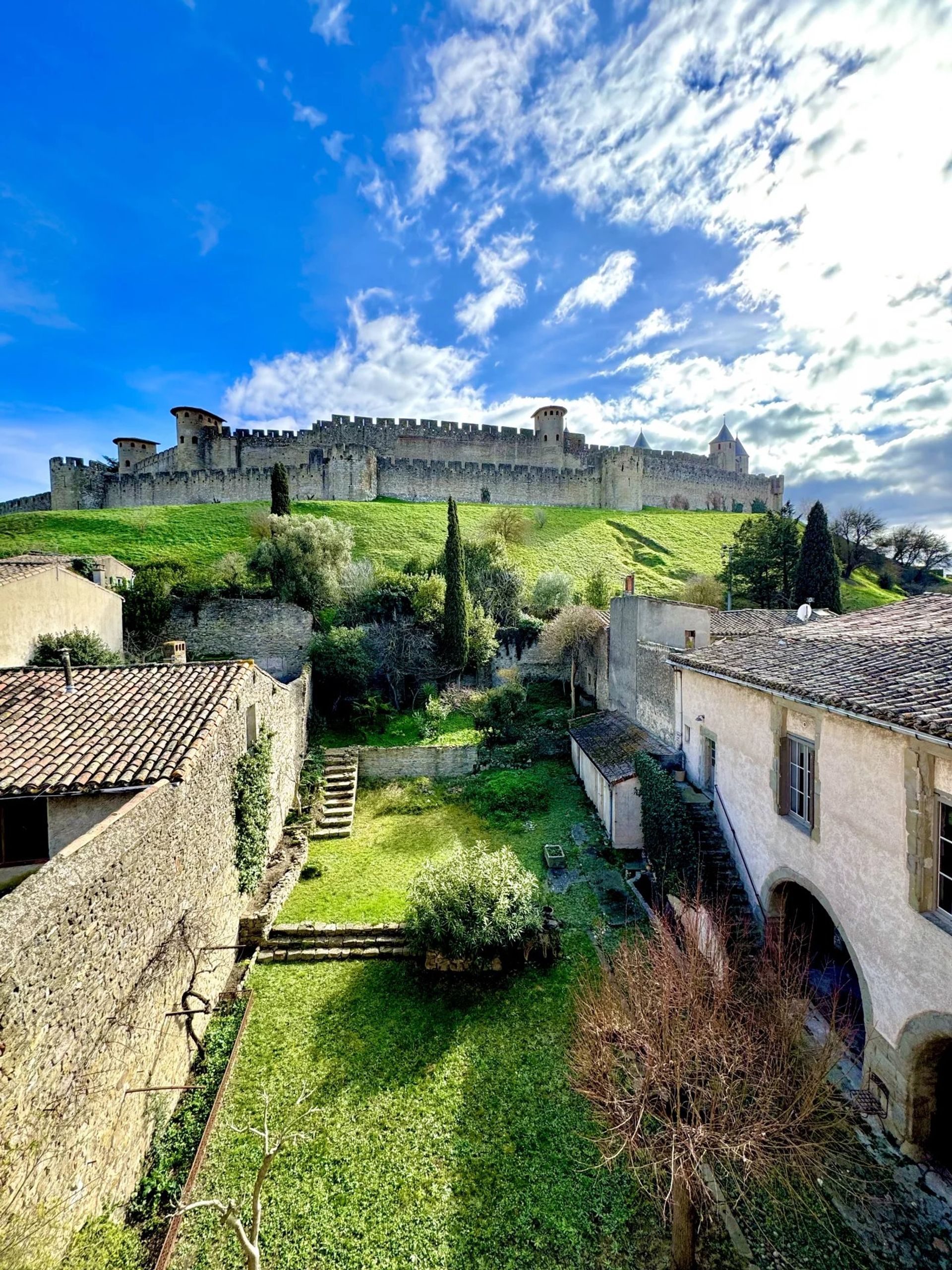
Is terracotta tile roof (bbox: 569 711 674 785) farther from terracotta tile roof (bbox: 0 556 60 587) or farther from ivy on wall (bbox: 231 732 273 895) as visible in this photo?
terracotta tile roof (bbox: 0 556 60 587)

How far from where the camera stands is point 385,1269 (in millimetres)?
5172

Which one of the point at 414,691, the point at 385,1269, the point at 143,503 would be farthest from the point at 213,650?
the point at 143,503

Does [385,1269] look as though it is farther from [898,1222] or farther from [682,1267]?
[898,1222]

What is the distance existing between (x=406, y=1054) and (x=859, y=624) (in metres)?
11.0

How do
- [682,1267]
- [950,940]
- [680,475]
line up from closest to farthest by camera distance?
[682,1267]
[950,940]
[680,475]

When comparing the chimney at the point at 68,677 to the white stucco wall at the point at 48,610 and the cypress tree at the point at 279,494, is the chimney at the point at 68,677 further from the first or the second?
the cypress tree at the point at 279,494

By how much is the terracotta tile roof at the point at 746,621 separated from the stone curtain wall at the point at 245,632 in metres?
17.1

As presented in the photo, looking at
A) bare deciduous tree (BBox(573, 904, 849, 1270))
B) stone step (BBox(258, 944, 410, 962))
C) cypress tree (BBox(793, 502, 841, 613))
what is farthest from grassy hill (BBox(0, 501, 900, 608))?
bare deciduous tree (BBox(573, 904, 849, 1270))

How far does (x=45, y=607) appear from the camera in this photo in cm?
1588

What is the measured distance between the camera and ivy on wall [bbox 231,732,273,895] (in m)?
10.0

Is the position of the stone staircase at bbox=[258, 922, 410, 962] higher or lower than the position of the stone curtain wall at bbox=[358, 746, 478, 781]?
lower

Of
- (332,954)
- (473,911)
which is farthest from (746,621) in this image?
(332,954)

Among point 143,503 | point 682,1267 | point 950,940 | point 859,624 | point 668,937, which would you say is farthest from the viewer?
point 143,503

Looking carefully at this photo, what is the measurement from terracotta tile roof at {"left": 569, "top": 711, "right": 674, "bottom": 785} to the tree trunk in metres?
8.87
